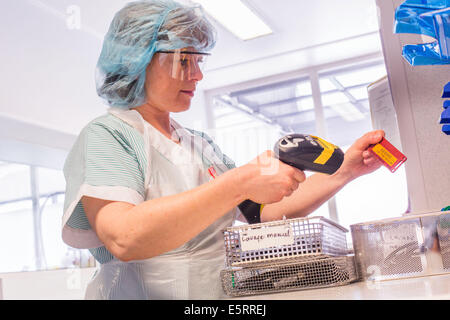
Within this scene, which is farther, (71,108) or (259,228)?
(71,108)

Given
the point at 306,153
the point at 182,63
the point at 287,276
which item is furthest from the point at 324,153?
the point at 182,63

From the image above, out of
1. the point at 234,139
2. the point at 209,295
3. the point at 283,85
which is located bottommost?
the point at 209,295

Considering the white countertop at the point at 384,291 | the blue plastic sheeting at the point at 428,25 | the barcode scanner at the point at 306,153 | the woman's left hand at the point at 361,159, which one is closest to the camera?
the white countertop at the point at 384,291

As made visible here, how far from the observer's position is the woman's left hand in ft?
2.58

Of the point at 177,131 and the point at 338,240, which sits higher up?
the point at 177,131

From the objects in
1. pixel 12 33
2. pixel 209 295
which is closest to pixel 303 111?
pixel 209 295

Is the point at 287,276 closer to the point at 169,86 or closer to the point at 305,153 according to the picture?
the point at 305,153

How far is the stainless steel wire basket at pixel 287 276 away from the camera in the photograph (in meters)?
0.60

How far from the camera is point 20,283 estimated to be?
2.03 ft

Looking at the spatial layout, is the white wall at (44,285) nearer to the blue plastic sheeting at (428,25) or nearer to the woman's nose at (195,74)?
the woman's nose at (195,74)

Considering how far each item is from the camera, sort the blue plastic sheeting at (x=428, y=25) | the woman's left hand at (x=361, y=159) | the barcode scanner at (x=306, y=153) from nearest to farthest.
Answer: the barcode scanner at (x=306, y=153)
the blue plastic sheeting at (x=428, y=25)
the woman's left hand at (x=361, y=159)

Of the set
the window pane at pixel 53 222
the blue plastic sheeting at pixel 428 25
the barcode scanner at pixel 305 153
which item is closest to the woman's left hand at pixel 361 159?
the blue plastic sheeting at pixel 428 25

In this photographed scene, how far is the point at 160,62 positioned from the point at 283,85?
21 cm

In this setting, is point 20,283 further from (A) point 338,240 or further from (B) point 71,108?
(A) point 338,240
